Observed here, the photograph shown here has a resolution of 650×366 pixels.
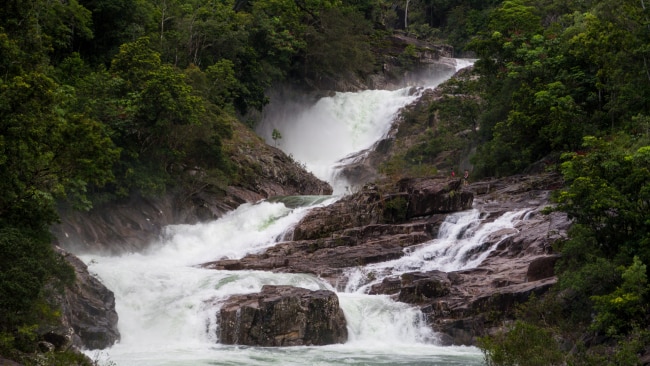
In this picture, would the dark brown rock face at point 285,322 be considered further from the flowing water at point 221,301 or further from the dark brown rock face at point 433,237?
the dark brown rock face at point 433,237

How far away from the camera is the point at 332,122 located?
5944 centimetres

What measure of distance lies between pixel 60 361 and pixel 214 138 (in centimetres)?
2438

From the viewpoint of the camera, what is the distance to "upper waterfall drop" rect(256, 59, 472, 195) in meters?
57.4

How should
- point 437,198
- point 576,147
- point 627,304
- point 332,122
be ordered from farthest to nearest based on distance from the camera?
1. point 332,122
2. point 576,147
3. point 437,198
4. point 627,304

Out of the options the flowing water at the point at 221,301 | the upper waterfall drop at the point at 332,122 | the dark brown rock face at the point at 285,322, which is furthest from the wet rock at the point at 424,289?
the upper waterfall drop at the point at 332,122

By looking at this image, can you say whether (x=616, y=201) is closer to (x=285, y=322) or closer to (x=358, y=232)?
(x=285, y=322)

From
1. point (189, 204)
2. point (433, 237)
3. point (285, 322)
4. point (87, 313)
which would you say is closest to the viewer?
point (87, 313)

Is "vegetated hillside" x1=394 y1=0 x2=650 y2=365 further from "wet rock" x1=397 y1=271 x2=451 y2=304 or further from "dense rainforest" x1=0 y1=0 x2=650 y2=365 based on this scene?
"wet rock" x1=397 y1=271 x2=451 y2=304

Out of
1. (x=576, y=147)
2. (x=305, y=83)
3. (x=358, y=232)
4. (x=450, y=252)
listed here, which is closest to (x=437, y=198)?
(x=358, y=232)

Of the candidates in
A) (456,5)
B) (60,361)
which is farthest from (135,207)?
(456,5)

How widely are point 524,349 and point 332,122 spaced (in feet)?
144

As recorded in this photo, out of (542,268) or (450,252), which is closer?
(542,268)

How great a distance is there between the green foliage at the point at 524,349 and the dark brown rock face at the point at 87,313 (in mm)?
10699

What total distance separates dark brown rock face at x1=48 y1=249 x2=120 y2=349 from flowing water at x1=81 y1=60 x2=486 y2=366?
0.51m
